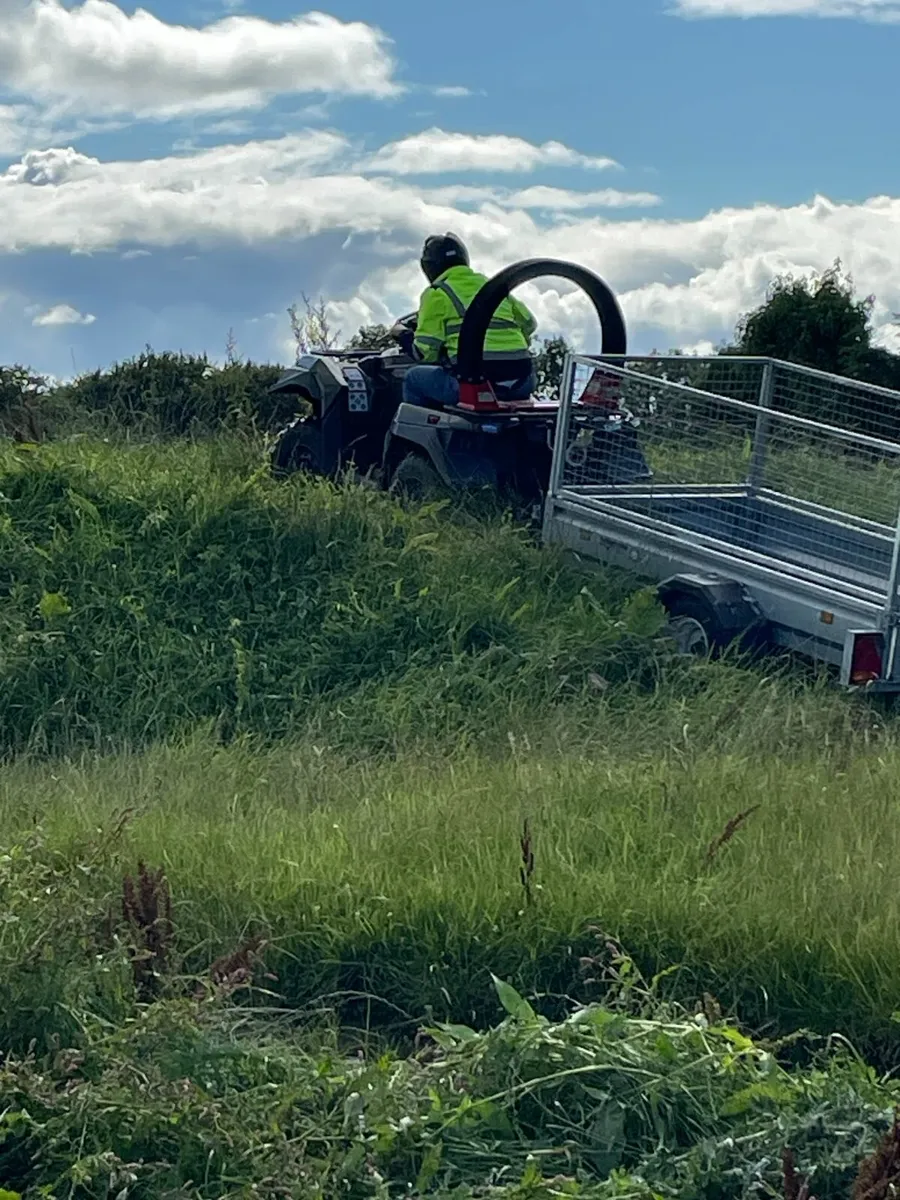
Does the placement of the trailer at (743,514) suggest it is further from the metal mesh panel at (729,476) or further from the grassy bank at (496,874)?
the grassy bank at (496,874)

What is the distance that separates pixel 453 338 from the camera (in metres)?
10.3

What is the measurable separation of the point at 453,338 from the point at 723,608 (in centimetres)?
307

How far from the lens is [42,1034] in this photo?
391 cm

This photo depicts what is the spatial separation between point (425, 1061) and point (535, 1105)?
2.05 feet

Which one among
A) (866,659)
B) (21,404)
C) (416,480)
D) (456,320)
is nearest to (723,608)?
(866,659)

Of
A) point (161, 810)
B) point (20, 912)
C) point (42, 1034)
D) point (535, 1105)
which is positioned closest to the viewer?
point (535, 1105)

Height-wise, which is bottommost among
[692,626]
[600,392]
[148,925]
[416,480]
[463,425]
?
[148,925]

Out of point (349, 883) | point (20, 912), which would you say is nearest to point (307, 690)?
point (349, 883)

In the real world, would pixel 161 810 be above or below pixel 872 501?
below

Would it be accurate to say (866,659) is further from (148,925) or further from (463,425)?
(148,925)

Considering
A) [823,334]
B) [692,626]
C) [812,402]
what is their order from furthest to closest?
[823,334], [812,402], [692,626]

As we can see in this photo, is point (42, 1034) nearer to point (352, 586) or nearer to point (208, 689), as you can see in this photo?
point (208, 689)

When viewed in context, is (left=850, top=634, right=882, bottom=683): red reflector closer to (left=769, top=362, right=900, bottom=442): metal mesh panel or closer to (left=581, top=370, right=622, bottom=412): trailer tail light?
(left=581, top=370, right=622, bottom=412): trailer tail light

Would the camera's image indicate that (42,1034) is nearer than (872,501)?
Yes
